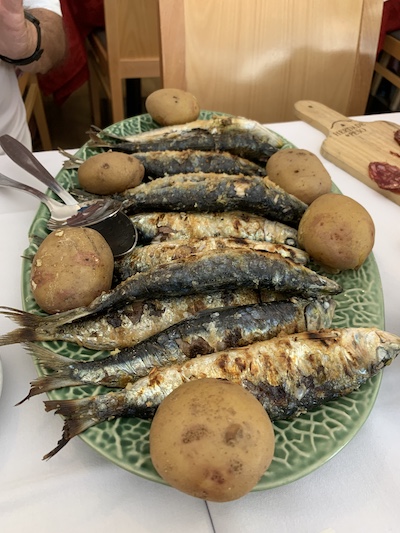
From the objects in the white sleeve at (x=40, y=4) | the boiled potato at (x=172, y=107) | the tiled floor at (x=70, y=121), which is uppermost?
the white sleeve at (x=40, y=4)

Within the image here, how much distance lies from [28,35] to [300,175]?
0.91 metres

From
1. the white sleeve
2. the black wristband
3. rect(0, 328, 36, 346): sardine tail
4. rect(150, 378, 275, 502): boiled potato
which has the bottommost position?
rect(0, 328, 36, 346): sardine tail

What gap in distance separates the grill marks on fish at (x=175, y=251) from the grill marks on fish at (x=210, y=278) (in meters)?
0.06

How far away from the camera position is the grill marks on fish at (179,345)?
27.4 inches

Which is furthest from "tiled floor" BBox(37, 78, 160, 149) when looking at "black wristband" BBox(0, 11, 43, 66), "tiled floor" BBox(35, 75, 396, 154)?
"black wristband" BBox(0, 11, 43, 66)

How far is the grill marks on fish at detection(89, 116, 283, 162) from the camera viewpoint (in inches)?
47.5

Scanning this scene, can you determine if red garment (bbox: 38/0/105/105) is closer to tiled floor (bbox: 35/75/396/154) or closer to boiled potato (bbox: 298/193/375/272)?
tiled floor (bbox: 35/75/396/154)

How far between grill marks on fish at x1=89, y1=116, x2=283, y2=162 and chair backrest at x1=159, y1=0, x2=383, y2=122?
39cm

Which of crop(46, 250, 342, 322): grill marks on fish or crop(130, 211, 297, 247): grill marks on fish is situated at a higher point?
crop(46, 250, 342, 322): grill marks on fish

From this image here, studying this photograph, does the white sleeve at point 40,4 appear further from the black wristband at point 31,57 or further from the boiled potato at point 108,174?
the boiled potato at point 108,174

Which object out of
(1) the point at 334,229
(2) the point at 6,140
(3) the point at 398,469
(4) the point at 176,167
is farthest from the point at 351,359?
(2) the point at 6,140

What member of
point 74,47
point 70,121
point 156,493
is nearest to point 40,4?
point 74,47

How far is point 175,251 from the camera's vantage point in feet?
2.90

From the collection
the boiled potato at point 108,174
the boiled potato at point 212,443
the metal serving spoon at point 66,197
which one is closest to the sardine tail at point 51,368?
the boiled potato at point 212,443
